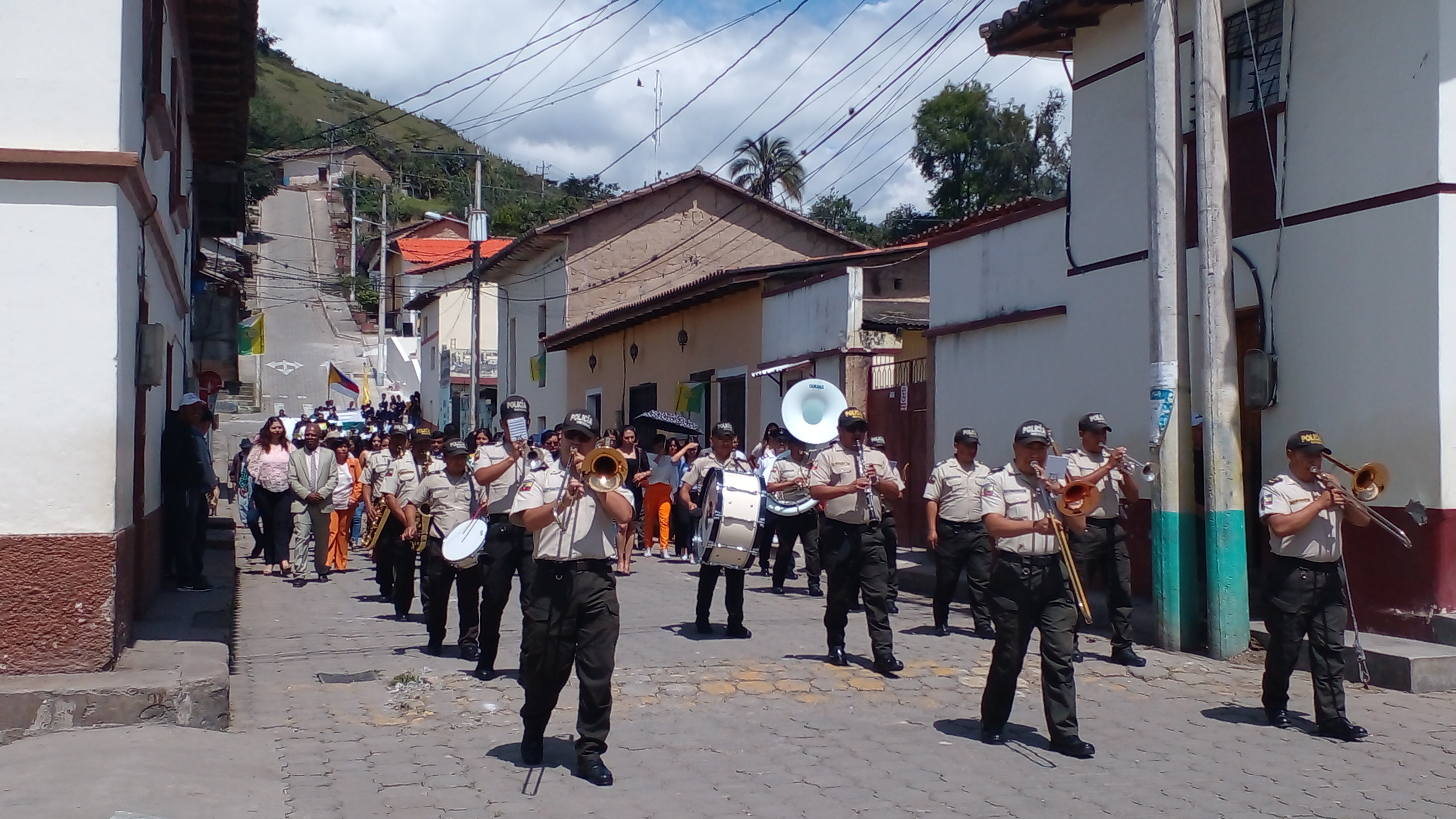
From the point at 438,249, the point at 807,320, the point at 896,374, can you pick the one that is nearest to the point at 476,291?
the point at 807,320

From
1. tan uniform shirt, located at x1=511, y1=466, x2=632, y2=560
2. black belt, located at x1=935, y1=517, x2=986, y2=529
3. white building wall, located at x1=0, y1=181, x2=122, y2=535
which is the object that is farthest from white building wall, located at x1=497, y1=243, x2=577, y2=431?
tan uniform shirt, located at x1=511, y1=466, x2=632, y2=560

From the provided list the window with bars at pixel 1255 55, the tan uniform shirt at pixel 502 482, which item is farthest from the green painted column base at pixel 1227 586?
the tan uniform shirt at pixel 502 482

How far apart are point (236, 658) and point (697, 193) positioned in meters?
25.1

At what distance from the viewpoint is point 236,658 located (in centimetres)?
1043

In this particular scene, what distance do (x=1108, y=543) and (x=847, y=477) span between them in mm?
2048

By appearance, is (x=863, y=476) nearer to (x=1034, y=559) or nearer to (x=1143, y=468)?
(x=1143, y=468)

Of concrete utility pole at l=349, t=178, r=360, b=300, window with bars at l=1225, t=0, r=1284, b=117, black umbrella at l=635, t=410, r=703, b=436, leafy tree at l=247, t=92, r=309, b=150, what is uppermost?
leafy tree at l=247, t=92, r=309, b=150

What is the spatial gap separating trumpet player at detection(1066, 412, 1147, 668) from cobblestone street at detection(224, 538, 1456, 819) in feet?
0.82

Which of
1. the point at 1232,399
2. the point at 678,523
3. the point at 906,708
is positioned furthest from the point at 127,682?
the point at 678,523

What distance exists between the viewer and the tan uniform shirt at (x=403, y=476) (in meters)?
12.1

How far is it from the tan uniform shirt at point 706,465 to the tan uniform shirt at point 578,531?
7.40 meters

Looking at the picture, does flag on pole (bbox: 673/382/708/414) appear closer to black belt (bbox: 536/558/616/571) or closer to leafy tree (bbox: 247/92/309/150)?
black belt (bbox: 536/558/616/571)

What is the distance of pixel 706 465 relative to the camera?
1655 centimetres

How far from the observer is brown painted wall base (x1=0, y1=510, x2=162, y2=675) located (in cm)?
767
